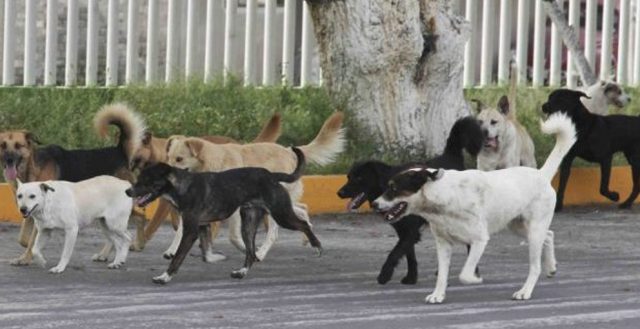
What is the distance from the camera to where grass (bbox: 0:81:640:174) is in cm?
1767

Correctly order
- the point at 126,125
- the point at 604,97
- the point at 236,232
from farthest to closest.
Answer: the point at 604,97, the point at 126,125, the point at 236,232

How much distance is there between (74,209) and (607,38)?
13137 mm

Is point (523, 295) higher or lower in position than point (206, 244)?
lower

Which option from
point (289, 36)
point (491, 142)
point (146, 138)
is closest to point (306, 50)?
point (289, 36)

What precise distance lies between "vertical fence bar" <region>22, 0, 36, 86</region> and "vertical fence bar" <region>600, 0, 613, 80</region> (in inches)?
306

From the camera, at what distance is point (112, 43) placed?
20.9 m

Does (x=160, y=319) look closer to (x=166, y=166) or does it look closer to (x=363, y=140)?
(x=166, y=166)

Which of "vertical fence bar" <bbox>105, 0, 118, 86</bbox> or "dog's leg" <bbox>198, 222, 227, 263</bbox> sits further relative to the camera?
"vertical fence bar" <bbox>105, 0, 118, 86</bbox>

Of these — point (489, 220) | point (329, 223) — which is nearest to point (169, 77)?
point (329, 223)

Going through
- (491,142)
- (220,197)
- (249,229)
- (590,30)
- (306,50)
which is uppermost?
(590,30)

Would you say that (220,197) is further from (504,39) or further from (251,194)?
(504,39)

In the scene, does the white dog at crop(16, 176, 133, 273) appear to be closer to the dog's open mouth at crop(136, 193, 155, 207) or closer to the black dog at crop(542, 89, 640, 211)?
the dog's open mouth at crop(136, 193, 155, 207)

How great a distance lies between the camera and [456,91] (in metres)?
18.4

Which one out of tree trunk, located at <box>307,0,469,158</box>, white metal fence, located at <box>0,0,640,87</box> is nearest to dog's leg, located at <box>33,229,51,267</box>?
tree trunk, located at <box>307,0,469,158</box>
